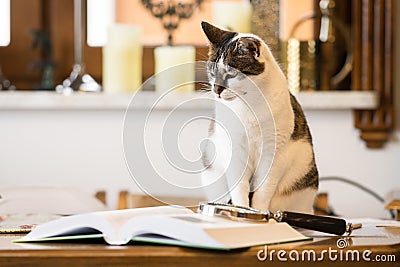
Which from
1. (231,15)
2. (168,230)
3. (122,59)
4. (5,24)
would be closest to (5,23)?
(5,24)

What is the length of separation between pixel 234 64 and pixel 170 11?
1027 mm

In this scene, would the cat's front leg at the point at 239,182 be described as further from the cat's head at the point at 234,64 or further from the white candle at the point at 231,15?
the white candle at the point at 231,15

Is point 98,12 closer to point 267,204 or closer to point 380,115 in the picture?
point 380,115

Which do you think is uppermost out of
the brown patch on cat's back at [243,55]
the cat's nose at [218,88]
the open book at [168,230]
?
the brown patch on cat's back at [243,55]

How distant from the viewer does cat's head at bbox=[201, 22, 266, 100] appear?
917 mm

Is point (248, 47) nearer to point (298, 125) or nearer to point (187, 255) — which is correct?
point (298, 125)

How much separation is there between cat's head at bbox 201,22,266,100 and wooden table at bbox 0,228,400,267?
0.21 meters

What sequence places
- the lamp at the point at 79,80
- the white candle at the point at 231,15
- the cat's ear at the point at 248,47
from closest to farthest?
the cat's ear at the point at 248,47 < the white candle at the point at 231,15 < the lamp at the point at 79,80

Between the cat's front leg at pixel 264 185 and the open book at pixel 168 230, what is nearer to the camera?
the open book at pixel 168 230

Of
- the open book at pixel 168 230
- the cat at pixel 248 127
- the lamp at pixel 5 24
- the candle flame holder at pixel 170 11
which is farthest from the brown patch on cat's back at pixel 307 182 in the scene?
the lamp at pixel 5 24

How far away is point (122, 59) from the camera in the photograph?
5.90 ft

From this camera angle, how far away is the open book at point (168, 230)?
30.3 inches

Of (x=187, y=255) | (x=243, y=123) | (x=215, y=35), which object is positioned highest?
(x=215, y=35)

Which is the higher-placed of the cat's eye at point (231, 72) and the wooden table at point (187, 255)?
the cat's eye at point (231, 72)
